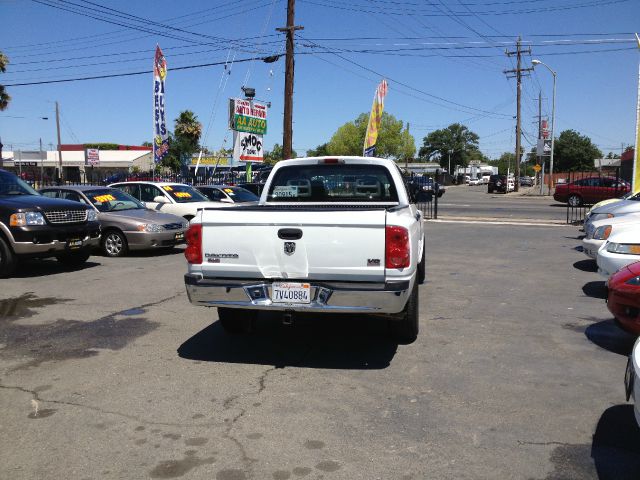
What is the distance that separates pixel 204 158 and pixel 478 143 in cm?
10450

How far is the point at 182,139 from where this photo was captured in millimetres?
58844

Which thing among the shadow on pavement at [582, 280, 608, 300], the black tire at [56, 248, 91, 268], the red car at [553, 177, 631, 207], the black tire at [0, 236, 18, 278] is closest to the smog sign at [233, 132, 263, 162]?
the black tire at [56, 248, 91, 268]

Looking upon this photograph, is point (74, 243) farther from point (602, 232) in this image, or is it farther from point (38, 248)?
point (602, 232)

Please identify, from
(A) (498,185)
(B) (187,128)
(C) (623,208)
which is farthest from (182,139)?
(C) (623,208)

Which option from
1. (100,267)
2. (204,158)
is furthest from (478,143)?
(100,267)

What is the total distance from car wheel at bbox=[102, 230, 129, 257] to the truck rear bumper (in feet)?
24.3

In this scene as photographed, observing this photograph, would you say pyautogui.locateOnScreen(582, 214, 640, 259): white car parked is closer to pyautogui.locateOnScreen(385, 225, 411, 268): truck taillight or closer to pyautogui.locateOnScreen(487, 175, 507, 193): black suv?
pyautogui.locateOnScreen(385, 225, 411, 268): truck taillight

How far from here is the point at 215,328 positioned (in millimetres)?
6238

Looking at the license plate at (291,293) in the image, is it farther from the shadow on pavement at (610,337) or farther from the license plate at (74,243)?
the license plate at (74,243)

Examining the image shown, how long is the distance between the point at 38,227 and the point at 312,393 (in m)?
6.73

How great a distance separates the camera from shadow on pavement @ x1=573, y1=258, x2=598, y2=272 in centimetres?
1032

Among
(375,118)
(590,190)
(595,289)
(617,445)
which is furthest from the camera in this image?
(590,190)

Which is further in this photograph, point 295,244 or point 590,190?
point 590,190

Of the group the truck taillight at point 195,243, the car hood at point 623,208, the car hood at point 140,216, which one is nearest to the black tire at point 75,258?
the car hood at point 140,216
